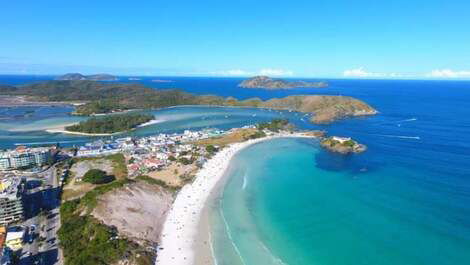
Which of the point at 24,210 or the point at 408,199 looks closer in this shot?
the point at 24,210

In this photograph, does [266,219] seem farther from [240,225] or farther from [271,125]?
[271,125]

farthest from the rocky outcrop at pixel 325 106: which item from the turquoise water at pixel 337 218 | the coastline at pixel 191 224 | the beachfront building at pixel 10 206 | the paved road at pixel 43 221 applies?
the beachfront building at pixel 10 206

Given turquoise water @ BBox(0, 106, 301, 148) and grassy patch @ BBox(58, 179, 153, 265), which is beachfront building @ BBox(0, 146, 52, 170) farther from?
grassy patch @ BBox(58, 179, 153, 265)

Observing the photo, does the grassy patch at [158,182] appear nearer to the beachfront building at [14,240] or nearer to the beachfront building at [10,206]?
the beachfront building at [10,206]

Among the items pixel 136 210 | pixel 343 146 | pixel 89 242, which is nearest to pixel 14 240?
pixel 89 242

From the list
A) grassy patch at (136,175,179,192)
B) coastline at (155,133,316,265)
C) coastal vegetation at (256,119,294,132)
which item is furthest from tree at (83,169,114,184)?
coastal vegetation at (256,119,294,132)

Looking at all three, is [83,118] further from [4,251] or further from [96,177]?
[4,251]

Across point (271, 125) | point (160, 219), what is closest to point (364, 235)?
point (160, 219)
